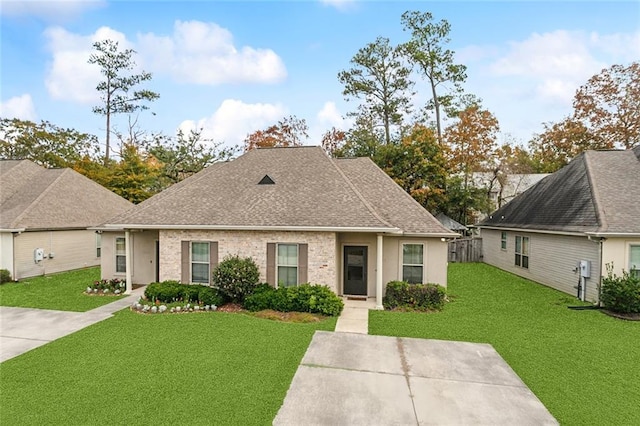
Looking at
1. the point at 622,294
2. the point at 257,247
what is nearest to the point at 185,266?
the point at 257,247

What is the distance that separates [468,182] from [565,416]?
25.4 m

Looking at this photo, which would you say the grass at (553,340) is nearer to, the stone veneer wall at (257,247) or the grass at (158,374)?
the stone veneer wall at (257,247)

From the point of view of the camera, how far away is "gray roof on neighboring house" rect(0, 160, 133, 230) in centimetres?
1566

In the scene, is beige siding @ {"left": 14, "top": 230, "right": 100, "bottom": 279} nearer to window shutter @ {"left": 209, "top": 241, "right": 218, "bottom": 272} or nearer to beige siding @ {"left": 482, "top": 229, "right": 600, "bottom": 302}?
window shutter @ {"left": 209, "top": 241, "right": 218, "bottom": 272}

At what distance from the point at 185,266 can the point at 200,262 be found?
56 centimetres

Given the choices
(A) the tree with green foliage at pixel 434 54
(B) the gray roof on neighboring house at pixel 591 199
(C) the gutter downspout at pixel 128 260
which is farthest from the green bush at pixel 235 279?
(A) the tree with green foliage at pixel 434 54

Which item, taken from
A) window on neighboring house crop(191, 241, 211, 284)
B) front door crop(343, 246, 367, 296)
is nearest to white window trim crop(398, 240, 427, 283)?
front door crop(343, 246, 367, 296)

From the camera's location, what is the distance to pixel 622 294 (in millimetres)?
9898

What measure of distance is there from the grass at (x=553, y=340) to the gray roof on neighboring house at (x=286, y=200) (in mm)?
2940

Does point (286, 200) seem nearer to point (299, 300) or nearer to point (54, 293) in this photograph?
point (299, 300)

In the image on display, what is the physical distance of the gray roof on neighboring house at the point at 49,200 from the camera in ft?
51.4

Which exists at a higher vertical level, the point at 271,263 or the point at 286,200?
the point at 286,200

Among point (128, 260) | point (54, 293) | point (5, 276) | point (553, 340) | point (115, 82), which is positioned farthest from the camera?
point (115, 82)

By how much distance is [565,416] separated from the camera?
16.2ft
